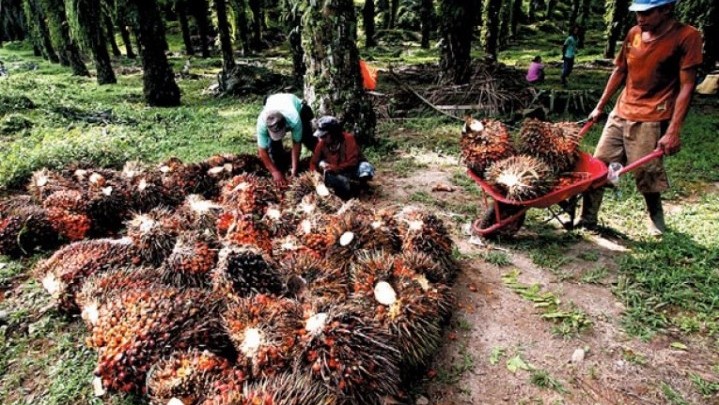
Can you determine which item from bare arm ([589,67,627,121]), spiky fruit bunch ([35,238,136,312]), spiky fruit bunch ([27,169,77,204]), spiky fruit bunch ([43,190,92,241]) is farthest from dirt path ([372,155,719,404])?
spiky fruit bunch ([27,169,77,204])

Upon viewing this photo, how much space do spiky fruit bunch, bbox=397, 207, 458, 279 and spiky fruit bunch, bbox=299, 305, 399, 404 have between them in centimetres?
103

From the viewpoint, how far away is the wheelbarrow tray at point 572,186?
346 cm

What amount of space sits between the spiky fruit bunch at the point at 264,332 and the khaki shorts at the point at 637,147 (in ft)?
11.5

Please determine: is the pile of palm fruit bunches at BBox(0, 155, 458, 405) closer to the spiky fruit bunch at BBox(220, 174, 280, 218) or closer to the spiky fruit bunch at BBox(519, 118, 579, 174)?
the spiky fruit bunch at BBox(220, 174, 280, 218)

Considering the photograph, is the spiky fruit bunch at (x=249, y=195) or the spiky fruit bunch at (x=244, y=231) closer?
the spiky fruit bunch at (x=244, y=231)

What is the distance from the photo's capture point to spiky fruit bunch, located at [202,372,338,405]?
1869 mm

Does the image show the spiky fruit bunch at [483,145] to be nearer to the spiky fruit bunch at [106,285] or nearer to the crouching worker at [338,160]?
the crouching worker at [338,160]

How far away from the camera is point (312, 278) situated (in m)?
2.91

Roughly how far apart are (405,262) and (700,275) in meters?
2.61

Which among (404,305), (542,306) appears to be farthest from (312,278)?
(542,306)

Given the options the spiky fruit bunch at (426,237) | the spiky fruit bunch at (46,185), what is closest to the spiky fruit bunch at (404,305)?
the spiky fruit bunch at (426,237)

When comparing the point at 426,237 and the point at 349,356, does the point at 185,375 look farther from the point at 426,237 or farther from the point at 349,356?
the point at 426,237

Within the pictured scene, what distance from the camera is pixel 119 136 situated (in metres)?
7.32

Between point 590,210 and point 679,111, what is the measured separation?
Result: 3.95 feet
